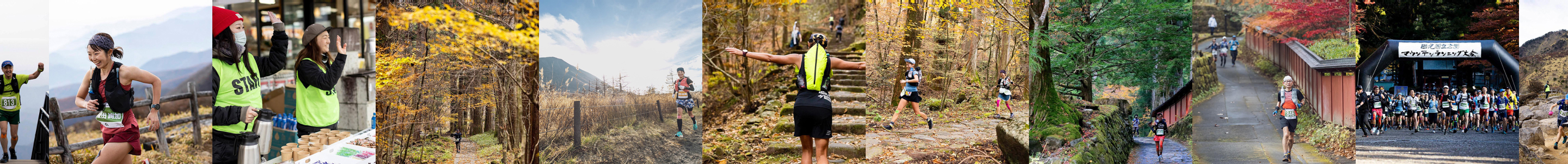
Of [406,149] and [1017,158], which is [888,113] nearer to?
[1017,158]

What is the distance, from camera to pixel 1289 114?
4.42 m

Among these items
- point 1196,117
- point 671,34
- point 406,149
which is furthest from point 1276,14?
point 406,149

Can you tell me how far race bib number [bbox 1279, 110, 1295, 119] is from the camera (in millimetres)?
4410

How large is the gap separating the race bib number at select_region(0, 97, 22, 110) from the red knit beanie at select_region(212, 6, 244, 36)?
1.97 metres

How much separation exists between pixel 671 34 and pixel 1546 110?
6.57 metres

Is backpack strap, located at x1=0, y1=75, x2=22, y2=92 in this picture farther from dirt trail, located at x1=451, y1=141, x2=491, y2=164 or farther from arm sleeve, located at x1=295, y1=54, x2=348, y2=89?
dirt trail, located at x1=451, y1=141, x2=491, y2=164

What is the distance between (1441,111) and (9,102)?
33.4 ft

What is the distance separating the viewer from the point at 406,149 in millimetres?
5086

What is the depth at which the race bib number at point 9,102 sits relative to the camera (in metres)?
4.64

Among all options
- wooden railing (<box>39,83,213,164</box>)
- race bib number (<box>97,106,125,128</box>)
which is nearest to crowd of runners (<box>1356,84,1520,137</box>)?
wooden railing (<box>39,83,213,164</box>)

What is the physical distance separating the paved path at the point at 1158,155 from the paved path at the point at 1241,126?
0.51 feet

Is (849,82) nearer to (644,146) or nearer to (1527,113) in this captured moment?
(644,146)

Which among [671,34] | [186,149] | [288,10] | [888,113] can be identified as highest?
[288,10]

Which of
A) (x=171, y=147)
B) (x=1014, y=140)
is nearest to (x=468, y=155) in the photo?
Answer: (x=171, y=147)
